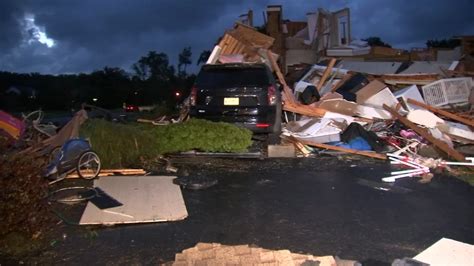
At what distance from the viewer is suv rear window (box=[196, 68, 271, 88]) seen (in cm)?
1008

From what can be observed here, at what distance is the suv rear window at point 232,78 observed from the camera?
10.1m

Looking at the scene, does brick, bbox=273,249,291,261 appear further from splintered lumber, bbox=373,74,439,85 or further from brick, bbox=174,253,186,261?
splintered lumber, bbox=373,74,439,85

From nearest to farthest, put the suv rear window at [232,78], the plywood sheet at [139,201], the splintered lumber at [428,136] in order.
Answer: the plywood sheet at [139,201]
the splintered lumber at [428,136]
the suv rear window at [232,78]

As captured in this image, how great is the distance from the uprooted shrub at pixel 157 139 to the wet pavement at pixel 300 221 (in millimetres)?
1054

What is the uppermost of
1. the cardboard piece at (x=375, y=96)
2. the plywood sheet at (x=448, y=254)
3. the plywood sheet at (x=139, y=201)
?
the cardboard piece at (x=375, y=96)

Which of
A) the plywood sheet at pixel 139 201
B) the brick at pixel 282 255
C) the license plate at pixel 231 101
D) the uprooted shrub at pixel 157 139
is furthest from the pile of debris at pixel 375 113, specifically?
the brick at pixel 282 255

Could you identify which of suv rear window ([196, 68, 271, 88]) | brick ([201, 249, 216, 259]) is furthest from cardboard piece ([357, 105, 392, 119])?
brick ([201, 249, 216, 259])

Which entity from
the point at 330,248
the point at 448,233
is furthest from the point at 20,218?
the point at 448,233

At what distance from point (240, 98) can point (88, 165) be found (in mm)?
3745

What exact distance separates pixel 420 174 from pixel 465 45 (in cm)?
1396

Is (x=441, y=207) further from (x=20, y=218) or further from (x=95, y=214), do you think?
(x=20, y=218)

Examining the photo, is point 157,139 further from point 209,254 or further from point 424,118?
point 424,118

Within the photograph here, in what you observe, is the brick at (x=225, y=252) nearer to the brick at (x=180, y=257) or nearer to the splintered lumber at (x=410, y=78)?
the brick at (x=180, y=257)

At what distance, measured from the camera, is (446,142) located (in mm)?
10469
